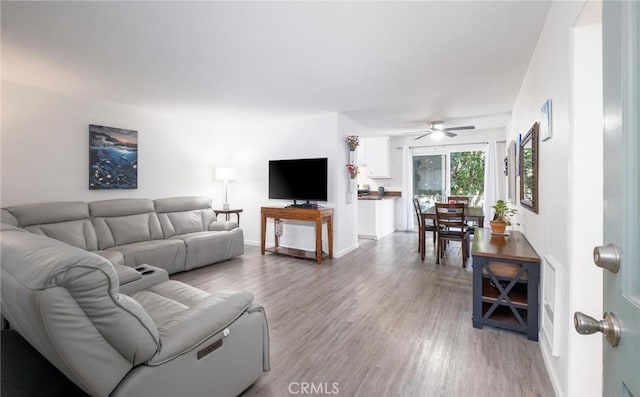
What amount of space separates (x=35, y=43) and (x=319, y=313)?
3355 millimetres

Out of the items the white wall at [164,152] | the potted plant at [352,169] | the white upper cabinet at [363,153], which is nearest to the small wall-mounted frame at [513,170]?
A: the potted plant at [352,169]

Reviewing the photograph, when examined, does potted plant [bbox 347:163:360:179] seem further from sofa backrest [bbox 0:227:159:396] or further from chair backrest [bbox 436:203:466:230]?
sofa backrest [bbox 0:227:159:396]

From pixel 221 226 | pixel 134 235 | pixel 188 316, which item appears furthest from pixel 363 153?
pixel 188 316

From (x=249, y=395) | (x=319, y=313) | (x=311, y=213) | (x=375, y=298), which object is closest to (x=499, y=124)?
(x=311, y=213)

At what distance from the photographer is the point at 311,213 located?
4.55 m

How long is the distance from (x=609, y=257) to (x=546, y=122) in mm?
1801

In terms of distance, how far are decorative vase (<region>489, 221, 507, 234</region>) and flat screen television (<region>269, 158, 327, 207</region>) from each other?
8.03 feet

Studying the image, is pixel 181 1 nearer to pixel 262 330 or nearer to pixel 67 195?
pixel 262 330

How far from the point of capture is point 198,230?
188 inches

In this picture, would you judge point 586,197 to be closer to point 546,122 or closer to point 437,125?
point 546,122

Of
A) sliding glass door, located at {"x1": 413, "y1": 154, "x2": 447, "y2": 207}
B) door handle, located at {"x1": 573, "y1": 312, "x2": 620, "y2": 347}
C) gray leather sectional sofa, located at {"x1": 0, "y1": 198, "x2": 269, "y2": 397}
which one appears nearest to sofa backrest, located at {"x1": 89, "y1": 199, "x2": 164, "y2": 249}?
gray leather sectional sofa, located at {"x1": 0, "y1": 198, "x2": 269, "y2": 397}

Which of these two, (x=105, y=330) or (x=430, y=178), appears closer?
(x=105, y=330)

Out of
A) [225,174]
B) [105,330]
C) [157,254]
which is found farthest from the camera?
[225,174]

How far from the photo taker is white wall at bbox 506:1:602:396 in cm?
145
